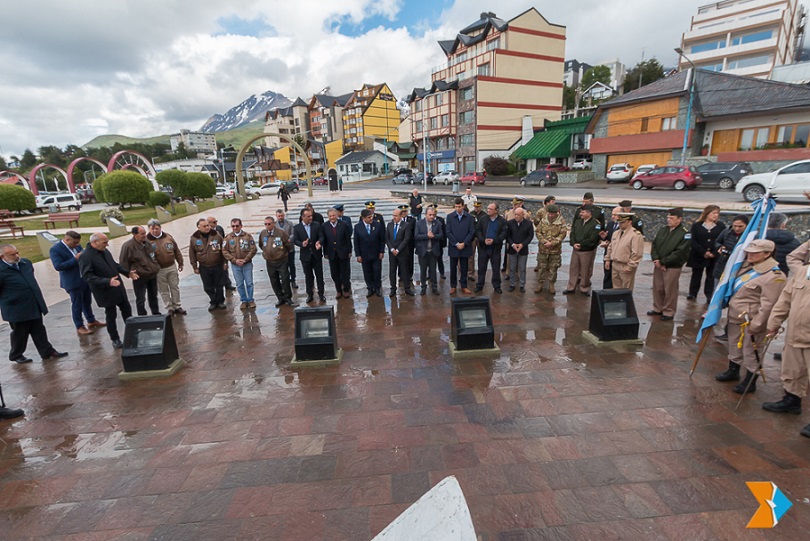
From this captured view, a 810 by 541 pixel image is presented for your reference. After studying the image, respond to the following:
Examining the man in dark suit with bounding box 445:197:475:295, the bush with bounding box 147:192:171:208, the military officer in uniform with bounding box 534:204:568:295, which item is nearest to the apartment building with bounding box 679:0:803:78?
the military officer in uniform with bounding box 534:204:568:295

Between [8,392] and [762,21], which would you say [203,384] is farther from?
[762,21]

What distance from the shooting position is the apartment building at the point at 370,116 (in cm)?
7294

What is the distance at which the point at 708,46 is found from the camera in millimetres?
45219

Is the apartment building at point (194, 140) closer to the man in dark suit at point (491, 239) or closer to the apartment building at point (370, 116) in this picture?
the apartment building at point (370, 116)

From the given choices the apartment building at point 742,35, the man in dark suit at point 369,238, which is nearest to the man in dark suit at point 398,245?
the man in dark suit at point 369,238

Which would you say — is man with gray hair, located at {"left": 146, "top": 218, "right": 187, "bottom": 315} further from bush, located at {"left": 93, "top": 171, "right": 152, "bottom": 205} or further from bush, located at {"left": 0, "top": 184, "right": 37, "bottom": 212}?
bush, located at {"left": 0, "top": 184, "right": 37, "bottom": 212}

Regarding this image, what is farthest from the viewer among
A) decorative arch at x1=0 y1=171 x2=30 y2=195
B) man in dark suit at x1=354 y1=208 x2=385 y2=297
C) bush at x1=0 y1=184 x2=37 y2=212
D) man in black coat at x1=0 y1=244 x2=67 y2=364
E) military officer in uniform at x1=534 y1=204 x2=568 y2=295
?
decorative arch at x1=0 y1=171 x2=30 y2=195

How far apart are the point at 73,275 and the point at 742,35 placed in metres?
62.4

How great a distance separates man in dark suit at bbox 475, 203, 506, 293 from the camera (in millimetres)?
7812

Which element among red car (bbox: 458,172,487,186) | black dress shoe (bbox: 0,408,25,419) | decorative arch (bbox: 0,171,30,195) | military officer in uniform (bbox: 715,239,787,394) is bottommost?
black dress shoe (bbox: 0,408,25,419)

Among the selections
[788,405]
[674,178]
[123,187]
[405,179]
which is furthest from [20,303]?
[405,179]

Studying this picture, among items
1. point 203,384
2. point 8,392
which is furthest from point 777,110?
point 8,392

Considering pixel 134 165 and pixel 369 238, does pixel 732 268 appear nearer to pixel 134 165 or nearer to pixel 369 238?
pixel 369 238

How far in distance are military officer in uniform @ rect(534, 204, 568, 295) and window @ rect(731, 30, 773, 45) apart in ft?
179
